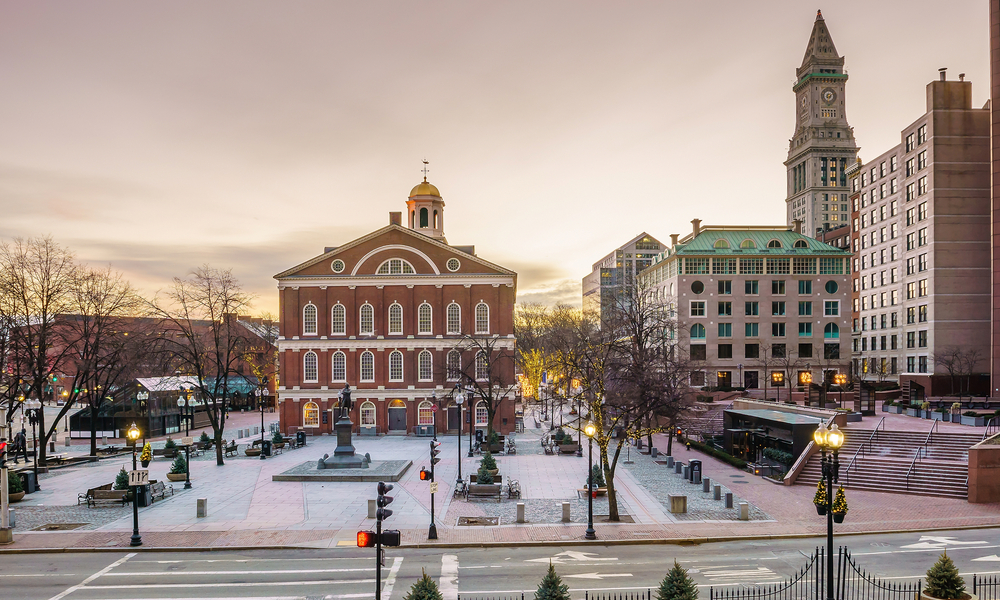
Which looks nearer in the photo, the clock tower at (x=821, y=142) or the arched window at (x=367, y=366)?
the arched window at (x=367, y=366)

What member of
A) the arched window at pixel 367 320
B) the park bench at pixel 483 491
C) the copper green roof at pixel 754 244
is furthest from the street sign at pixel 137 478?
the copper green roof at pixel 754 244

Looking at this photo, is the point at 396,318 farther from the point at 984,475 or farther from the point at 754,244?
the point at 754,244

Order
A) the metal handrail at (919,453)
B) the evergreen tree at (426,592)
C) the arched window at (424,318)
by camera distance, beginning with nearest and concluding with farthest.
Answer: the evergreen tree at (426,592) < the metal handrail at (919,453) < the arched window at (424,318)

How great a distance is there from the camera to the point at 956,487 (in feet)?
88.6

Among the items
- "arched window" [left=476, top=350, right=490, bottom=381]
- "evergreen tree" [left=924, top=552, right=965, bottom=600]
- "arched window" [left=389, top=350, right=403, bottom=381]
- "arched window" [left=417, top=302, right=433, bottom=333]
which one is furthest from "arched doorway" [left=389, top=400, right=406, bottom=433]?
"evergreen tree" [left=924, top=552, right=965, bottom=600]

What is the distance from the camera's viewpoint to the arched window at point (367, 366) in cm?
5303

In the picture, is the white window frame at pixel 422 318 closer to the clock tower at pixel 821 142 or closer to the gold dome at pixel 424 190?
the gold dome at pixel 424 190

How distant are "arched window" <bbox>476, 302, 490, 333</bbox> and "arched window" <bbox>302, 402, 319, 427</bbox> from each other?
16.0 metres

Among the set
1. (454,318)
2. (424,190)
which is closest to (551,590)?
(454,318)

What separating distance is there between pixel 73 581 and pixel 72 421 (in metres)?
44.1

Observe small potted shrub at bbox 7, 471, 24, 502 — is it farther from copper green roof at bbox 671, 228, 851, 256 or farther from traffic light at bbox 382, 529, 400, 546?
copper green roof at bbox 671, 228, 851, 256

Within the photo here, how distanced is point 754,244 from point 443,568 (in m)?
64.6

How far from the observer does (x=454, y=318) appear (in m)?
53.3

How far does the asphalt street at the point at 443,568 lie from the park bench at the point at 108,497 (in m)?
6.62
